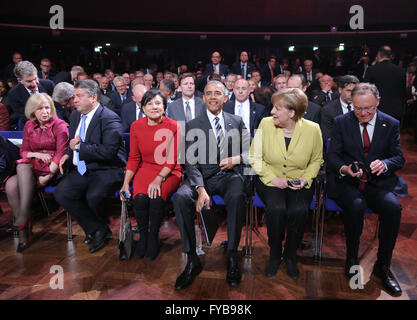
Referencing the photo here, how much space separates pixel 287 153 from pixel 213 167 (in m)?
0.57

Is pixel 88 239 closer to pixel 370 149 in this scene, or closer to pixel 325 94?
pixel 370 149

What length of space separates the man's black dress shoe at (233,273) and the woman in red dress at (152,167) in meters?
0.64

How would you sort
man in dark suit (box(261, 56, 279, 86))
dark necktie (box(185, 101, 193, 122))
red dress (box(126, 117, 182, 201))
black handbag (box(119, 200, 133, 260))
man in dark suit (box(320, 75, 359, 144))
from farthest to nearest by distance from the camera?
man in dark suit (box(261, 56, 279, 86)) < dark necktie (box(185, 101, 193, 122)) < man in dark suit (box(320, 75, 359, 144)) < red dress (box(126, 117, 182, 201)) < black handbag (box(119, 200, 133, 260))

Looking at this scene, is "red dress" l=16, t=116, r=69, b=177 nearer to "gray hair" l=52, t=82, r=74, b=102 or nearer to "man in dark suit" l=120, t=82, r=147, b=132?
"gray hair" l=52, t=82, r=74, b=102

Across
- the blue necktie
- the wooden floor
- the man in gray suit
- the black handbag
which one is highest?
the man in gray suit

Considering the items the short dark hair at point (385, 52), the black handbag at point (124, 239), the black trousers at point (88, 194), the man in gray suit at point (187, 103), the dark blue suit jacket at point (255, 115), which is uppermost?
the short dark hair at point (385, 52)

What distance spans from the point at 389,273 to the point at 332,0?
9.41 metres

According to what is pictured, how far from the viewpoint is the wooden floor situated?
2287 millimetres

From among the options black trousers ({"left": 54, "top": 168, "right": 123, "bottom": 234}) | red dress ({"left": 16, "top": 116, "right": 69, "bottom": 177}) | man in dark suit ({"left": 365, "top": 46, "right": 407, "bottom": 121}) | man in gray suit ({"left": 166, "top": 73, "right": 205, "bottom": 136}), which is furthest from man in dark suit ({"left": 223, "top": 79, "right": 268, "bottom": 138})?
man in dark suit ({"left": 365, "top": 46, "right": 407, "bottom": 121})

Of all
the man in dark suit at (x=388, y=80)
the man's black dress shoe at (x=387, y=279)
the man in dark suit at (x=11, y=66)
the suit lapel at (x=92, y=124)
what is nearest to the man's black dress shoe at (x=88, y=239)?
the suit lapel at (x=92, y=124)

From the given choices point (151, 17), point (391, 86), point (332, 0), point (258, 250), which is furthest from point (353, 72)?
point (258, 250)

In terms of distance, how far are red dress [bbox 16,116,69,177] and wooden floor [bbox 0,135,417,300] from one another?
641 millimetres

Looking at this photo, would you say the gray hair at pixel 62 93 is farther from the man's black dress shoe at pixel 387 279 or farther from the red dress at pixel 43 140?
the man's black dress shoe at pixel 387 279

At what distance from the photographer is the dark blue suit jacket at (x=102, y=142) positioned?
2869 millimetres
